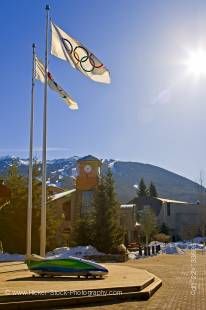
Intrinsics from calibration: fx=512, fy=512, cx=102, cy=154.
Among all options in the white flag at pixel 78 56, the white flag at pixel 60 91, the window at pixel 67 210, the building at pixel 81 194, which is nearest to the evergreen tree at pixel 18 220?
the white flag at pixel 60 91

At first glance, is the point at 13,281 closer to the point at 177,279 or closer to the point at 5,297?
the point at 5,297

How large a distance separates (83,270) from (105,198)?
24875 millimetres

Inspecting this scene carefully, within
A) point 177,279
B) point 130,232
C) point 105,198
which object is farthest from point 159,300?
point 130,232

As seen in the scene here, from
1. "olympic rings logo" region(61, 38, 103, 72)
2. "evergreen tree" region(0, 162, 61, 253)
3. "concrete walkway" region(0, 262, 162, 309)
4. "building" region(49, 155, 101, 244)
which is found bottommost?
"concrete walkway" region(0, 262, 162, 309)

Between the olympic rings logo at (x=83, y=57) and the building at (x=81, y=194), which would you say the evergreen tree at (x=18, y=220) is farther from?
the building at (x=81, y=194)

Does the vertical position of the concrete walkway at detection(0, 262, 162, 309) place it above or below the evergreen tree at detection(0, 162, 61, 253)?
below

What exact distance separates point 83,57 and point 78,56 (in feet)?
0.82

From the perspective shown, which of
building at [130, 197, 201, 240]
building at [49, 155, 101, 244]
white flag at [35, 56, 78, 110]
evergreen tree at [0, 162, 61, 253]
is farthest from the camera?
building at [130, 197, 201, 240]

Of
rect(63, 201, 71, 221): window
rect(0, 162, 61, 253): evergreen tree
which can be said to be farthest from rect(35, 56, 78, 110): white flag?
rect(63, 201, 71, 221): window

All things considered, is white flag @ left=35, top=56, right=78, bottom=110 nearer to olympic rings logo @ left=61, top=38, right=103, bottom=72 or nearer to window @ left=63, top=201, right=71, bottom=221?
olympic rings logo @ left=61, top=38, right=103, bottom=72

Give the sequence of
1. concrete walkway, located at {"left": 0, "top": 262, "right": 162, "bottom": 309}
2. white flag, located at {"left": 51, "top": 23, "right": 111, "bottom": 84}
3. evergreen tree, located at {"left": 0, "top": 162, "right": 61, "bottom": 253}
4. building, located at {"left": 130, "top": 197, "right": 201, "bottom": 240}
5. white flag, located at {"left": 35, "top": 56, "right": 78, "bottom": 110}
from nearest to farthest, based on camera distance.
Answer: concrete walkway, located at {"left": 0, "top": 262, "right": 162, "bottom": 309} < white flag, located at {"left": 51, "top": 23, "right": 111, "bottom": 84} < white flag, located at {"left": 35, "top": 56, "right": 78, "bottom": 110} < evergreen tree, located at {"left": 0, "top": 162, "right": 61, "bottom": 253} < building, located at {"left": 130, "top": 197, "right": 201, "bottom": 240}

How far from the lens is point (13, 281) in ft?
50.6

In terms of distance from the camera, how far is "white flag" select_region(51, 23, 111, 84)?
23922 mm

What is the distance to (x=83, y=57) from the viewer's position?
24047mm
